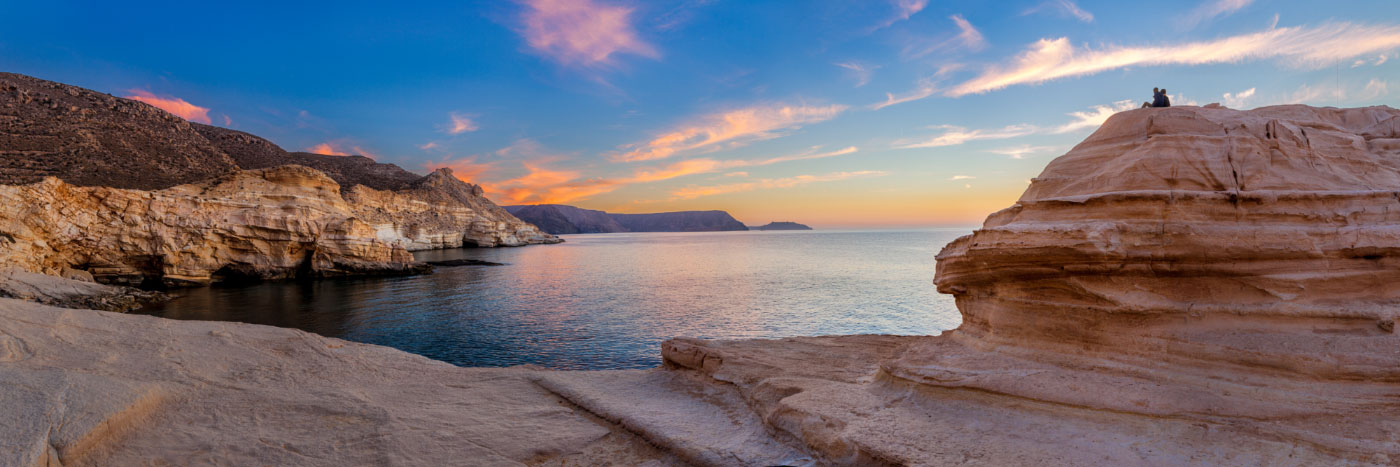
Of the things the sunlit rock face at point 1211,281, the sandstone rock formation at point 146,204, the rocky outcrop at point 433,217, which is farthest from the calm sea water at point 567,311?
the rocky outcrop at point 433,217

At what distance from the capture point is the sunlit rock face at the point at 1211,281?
5.25 metres

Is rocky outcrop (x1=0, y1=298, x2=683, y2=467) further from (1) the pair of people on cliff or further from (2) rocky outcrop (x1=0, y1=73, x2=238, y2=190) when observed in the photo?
(2) rocky outcrop (x1=0, y1=73, x2=238, y2=190)

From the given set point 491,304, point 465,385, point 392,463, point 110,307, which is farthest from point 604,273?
point 392,463

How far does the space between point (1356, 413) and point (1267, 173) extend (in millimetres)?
2880

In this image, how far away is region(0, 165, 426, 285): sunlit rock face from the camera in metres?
25.7

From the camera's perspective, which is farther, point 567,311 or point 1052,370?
point 567,311

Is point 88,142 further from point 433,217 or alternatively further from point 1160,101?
point 1160,101

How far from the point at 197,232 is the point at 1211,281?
4520cm

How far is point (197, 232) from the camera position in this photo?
3225 centimetres

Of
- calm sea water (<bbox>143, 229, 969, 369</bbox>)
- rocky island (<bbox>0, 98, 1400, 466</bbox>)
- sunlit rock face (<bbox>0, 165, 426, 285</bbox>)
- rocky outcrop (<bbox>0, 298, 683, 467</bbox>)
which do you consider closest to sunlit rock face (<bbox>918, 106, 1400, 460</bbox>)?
rocky island (<bbox>0, 98, 1400, 466</bbox>)

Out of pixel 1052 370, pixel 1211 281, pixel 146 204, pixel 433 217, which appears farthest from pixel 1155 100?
pixel 433 217

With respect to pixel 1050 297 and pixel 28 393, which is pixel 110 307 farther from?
pixel 1050 297

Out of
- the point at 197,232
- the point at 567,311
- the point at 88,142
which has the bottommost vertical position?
the point at 567,311

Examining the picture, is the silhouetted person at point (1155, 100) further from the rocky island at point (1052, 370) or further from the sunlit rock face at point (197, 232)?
the sunlit rock face at point (197, 232)
